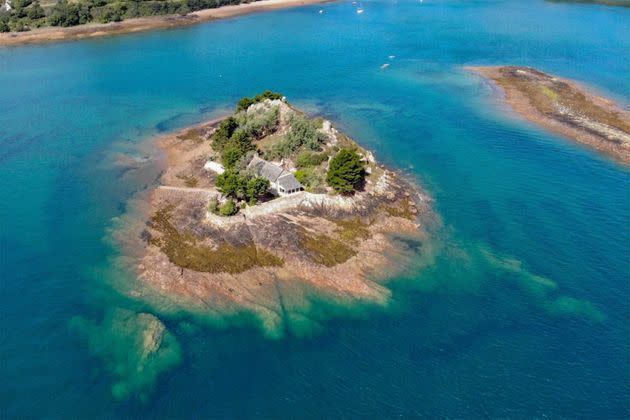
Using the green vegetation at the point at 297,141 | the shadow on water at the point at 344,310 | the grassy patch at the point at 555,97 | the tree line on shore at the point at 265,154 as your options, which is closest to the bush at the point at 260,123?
the tree line on shore at the point at 265,154

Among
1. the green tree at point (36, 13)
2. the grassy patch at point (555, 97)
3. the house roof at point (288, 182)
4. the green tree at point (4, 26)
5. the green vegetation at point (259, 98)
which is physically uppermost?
the green tree at point (36, 13)

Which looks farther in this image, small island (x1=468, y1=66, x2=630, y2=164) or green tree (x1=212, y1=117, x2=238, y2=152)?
small island (x1=468, y1=66, x2=630, y2=164)

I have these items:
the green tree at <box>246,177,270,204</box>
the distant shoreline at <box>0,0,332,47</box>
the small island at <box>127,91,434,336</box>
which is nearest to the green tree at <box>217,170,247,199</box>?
the small island at <box>127,91,434,336</box>

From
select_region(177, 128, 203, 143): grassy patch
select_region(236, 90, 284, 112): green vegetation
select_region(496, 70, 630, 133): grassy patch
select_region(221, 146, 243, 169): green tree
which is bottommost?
select_region(496, 70, 630, 133): grassy patch

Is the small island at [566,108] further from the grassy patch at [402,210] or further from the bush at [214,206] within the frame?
the bush at [214,206]

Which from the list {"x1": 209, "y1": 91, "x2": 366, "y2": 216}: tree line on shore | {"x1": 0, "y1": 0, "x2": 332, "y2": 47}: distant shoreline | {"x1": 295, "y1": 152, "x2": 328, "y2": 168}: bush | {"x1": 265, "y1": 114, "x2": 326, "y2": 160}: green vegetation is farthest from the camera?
{"x1": 0, "y1": 0, "x2": 332, "y2": 47}: distant shoreline

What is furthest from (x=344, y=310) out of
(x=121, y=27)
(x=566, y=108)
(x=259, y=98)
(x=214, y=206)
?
(x=121, y=27)

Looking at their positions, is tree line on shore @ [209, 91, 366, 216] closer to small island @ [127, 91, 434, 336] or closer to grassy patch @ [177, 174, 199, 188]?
small island @ [127, 91, 434, 336]
